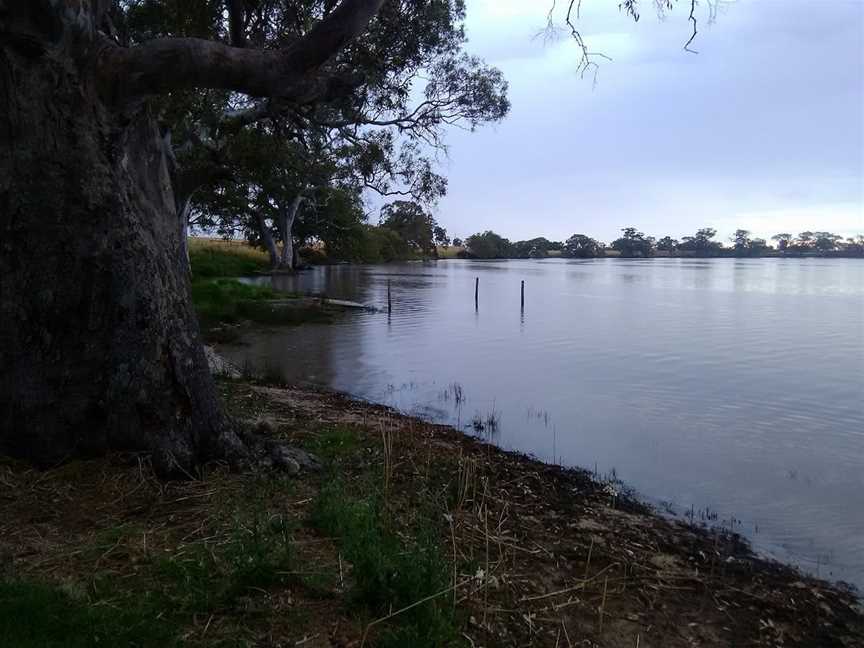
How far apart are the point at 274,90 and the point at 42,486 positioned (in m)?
3.04

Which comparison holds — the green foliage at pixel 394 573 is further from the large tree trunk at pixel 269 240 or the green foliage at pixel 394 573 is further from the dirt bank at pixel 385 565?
the large tree trunk at pixel 269 240

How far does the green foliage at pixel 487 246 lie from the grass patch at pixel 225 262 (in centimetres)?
9384

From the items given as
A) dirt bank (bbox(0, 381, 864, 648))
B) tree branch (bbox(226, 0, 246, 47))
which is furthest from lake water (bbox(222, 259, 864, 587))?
tree branch (bbox(226, 0, 246, 47))

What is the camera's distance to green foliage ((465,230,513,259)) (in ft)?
500

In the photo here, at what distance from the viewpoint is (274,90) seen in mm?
4668

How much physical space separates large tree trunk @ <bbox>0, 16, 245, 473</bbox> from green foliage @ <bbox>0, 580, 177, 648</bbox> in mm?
1605

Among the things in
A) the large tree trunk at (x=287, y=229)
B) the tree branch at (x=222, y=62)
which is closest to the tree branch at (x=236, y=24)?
the tree branch at (x=222, y=62)

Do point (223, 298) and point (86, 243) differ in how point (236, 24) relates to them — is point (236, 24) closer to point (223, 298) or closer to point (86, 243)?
point (86, 243)

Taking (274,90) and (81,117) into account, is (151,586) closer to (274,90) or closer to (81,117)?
(81,117)

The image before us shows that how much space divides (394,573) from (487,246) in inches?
5959

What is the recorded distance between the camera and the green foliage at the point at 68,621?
252cm

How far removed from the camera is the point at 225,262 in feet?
160

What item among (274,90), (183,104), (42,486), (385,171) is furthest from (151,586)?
(385,171)

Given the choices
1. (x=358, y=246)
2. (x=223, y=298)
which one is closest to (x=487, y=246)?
(x=358, y=246)
